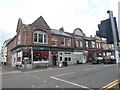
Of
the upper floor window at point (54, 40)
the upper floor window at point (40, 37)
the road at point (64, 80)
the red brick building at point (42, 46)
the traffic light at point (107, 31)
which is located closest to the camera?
the traffic light at point (107, 31)

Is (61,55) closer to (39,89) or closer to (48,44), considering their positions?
(48,44)

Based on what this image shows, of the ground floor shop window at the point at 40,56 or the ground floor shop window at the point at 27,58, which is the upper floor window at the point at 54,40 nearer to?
the ground floor shop window at the point at 40,56

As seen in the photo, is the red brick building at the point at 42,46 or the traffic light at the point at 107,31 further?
the red brick building at the point at 42,46

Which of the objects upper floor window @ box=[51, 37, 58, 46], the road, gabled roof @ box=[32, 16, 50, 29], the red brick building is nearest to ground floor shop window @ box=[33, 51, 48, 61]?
the red brick building

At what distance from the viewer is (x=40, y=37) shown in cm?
3066

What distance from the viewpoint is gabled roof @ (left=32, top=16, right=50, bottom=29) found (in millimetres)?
30194

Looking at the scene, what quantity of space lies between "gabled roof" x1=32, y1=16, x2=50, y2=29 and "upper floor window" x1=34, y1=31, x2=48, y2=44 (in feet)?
3.99

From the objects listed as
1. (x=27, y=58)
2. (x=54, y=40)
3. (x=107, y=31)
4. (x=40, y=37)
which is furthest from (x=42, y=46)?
(x=107, y=31)

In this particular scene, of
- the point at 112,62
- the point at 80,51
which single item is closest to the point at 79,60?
the point at 80,51

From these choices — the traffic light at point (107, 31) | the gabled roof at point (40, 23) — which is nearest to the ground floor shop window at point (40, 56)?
the gabled roof at point (40, 23)

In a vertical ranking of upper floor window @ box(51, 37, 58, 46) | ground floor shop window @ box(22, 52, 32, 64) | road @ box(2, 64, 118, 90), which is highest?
upper floor window @ box(51, 37, 58, 46)

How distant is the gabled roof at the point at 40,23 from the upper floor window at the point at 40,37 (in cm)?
122

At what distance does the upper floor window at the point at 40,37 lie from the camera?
30.0 m

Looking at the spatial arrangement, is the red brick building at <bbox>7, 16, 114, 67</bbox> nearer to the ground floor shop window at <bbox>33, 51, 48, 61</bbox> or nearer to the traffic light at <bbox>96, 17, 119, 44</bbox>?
the ground floor shop window at <bbox>33, 51, 48, 61</bbox>
